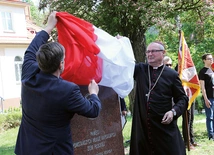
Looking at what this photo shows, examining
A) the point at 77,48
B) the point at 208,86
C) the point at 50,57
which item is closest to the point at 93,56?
the point at 77,48

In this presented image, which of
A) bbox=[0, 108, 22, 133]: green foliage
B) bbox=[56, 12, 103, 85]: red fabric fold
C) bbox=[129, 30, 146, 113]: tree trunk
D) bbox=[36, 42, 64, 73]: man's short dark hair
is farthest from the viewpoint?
bbox=[0, 108, 22, 133]: green foliage

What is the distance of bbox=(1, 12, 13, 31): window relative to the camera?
75.8ft

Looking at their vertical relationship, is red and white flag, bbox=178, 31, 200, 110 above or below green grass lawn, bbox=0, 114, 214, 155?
above

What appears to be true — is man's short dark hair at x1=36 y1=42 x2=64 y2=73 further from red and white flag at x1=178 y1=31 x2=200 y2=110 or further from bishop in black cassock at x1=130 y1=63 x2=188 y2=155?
red and white flag at x1=178 y1=31 x2=200 y2=110

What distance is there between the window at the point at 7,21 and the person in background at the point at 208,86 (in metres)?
19.3

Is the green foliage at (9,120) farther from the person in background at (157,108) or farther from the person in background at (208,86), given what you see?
the person in background at (157,108)

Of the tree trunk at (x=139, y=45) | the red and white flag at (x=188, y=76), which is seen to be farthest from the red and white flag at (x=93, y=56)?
the tree trunk at (x=139, y=45)

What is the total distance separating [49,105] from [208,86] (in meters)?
5.30

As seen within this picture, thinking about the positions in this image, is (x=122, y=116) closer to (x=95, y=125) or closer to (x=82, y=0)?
(x=95, y=125)

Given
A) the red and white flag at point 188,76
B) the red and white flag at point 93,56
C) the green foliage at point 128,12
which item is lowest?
the red and white flag at point 188,76

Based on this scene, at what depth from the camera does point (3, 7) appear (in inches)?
904

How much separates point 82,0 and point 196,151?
4291 millimetres

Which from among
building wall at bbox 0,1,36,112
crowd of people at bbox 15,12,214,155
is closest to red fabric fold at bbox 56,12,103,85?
crowd of people at bbox 15,12,214,155

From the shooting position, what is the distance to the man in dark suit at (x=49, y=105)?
8.03 ft
